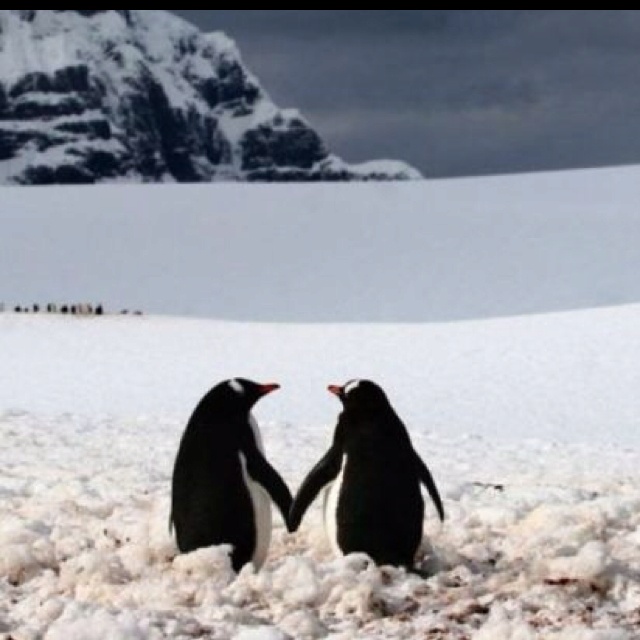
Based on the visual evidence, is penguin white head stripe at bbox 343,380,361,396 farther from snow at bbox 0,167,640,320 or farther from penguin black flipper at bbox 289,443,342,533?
snow at bbox 0,167,640,320

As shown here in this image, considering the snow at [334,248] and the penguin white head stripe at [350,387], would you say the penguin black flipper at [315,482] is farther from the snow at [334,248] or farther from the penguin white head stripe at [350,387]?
the snow at [334,248]

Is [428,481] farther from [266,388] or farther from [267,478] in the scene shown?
Result: [266,388]

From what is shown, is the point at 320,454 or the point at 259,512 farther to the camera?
the point at 320,454

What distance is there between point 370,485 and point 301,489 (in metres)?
0.29

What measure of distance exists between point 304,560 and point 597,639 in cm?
119

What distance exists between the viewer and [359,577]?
5.09m

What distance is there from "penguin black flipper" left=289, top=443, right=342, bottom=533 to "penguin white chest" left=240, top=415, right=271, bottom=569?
11 cm

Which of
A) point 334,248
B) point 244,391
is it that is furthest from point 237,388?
point 334,248

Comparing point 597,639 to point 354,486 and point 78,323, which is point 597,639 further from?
point 78,323

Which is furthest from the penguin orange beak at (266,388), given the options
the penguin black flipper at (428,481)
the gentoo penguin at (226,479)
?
the penguin black flipper at (428,481)

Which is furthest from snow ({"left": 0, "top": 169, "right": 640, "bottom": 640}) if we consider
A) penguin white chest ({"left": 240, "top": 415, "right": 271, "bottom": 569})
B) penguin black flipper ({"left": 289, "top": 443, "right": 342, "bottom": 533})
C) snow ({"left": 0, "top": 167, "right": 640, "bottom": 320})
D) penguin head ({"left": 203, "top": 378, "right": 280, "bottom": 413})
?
penguin head ({"left": 203, "top": 378, "right": 280, "bottom": 413})

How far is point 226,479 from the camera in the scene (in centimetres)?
533

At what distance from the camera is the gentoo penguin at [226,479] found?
17.5ft

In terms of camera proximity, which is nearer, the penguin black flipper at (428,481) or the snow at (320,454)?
the snow at (320,454)
